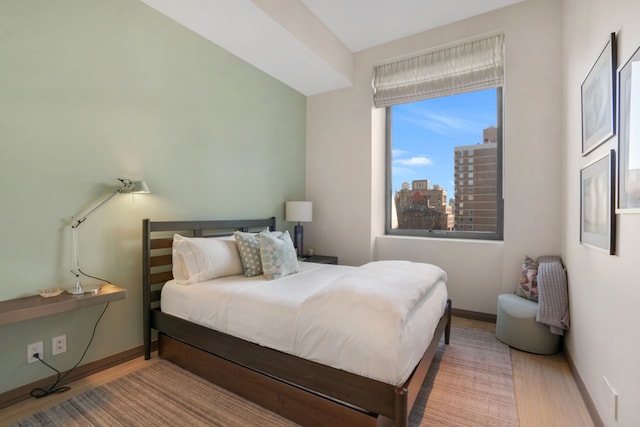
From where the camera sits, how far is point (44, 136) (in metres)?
1.97

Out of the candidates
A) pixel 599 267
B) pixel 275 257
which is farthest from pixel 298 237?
Result: pixel 599 267

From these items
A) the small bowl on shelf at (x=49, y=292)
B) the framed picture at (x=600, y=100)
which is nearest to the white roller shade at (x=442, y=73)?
the framed picture at (x=600, y=100)

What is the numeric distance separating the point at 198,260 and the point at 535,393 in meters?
2.57

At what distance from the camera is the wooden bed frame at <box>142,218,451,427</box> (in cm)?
145

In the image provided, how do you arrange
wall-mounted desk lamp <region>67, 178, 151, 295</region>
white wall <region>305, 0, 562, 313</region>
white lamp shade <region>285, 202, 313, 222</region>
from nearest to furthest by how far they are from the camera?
wall-mounted desk lamp <region>67, 178, 151, 295</region> → white wall <region>305, 0, 562, 313</region> → white lamp shade <region>285, 202, 313, 222</region>

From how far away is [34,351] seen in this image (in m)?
1.94

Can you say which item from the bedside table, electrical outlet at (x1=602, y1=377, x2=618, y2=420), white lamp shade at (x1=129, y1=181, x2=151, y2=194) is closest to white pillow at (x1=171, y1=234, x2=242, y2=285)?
white lamp shade at (x1=129, y1=181, x2=151, y2=194)

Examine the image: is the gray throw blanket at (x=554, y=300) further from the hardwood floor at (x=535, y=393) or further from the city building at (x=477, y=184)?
the city building at (x=477, y=184)

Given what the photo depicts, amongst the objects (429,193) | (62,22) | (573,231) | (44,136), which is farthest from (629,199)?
(62,22)

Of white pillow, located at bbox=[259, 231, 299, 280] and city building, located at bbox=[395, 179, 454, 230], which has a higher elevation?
city building, located at bbox=[395, 179, 454, 230]

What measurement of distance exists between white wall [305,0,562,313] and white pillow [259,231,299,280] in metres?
1.55

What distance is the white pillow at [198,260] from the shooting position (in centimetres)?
242

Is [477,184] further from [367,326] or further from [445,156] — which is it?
[367,326]

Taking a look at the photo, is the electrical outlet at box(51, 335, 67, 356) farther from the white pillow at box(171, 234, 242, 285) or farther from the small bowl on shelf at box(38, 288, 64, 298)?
the white pillow at box(171, 234, 242, 285)
